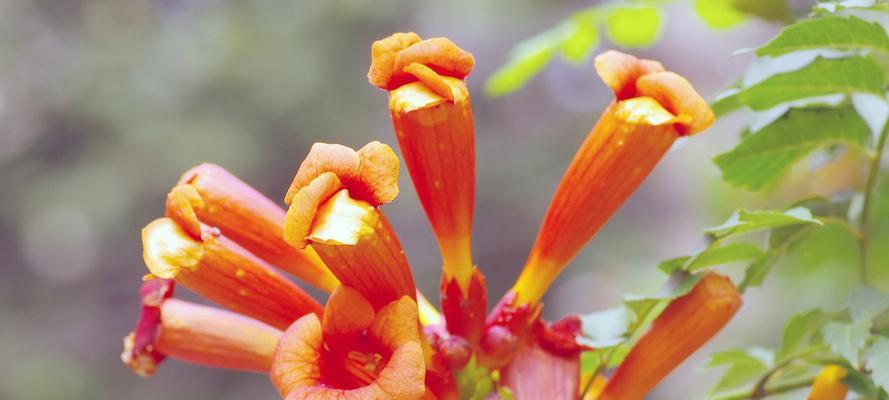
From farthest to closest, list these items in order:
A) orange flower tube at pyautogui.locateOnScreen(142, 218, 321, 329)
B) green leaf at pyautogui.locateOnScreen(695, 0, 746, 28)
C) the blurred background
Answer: the blurred background, green leaf at pyautogui.locateOnScreen(695, 0, 746, 28), orange flower tube at pyautogui.locateOnScreen(142, 218, 321, 329)

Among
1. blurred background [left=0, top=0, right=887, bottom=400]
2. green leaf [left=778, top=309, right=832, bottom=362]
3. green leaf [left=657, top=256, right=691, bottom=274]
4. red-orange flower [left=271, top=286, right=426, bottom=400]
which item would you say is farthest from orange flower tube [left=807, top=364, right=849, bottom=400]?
blurred background [left=0, top=0, right=887, bottom=400]

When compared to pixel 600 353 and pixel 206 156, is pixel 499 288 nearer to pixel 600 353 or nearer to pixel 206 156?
pixel 206 156

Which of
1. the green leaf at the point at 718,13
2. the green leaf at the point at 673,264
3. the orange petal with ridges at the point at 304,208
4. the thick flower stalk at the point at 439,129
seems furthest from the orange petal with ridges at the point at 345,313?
the green leaf at the point at 718,13

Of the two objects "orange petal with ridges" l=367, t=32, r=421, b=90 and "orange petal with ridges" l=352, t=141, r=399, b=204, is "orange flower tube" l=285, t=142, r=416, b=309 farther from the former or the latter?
"orange petal with ridges" l=367, t=32, r=421, b=90

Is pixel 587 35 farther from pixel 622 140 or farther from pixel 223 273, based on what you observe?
pixel 223 273

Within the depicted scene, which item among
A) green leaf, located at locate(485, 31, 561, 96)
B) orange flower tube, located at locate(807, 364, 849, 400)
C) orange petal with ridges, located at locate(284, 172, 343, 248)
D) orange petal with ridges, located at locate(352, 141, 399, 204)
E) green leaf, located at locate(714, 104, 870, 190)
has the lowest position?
orange flower tube, located at locate(807, 364, 849, 400)

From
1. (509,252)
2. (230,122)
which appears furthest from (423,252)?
(230,122)

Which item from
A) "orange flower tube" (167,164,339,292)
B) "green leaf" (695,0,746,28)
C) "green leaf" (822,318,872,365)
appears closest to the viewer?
"green leaf" (822,318,872,365)
